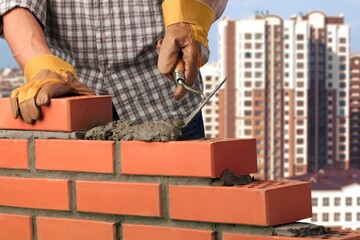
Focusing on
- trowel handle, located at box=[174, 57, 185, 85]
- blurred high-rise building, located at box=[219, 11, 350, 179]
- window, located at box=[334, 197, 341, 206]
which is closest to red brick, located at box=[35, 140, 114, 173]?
trowel handle, located at box=[174, 57, 185, 85]

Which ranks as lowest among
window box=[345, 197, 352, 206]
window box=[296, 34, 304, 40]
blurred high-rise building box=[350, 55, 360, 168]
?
window box=[345, 197, 352, 206]

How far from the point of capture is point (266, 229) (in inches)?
67.4

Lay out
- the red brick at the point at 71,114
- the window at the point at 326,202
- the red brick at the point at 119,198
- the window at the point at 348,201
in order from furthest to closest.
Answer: the window at the point at 348,201 < the window at the point at 326,202 < the red brick at the point at 71,114 < the red brick at the point at 119,198

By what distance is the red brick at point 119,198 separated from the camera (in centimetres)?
184

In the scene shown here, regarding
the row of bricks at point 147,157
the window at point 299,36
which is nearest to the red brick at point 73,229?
the row of bricks at point 147,157

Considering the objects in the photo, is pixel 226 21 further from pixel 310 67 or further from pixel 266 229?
pixel 266 229

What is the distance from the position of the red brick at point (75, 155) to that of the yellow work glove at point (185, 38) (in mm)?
264

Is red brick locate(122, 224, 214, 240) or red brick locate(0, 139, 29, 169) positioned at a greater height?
red brick locate(0, 139, 29, 169)

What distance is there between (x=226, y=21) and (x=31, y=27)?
185ft

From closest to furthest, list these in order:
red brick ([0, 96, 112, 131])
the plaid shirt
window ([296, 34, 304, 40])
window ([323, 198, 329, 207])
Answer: red brick ([0, 96, 112, 131]) → the plaid shirt → window ([323, 198, 329, 207]) → window ([296, 34, 304, 40])

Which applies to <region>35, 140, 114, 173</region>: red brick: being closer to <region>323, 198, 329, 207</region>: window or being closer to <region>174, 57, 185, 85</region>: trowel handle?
<region>174, 57, 185, 85</region>: trowel handle

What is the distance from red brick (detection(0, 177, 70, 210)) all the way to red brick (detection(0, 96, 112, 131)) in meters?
0.11

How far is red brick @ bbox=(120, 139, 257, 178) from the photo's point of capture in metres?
1.78

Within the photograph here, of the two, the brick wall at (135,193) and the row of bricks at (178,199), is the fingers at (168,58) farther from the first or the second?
the row of bricks at (178,199)
